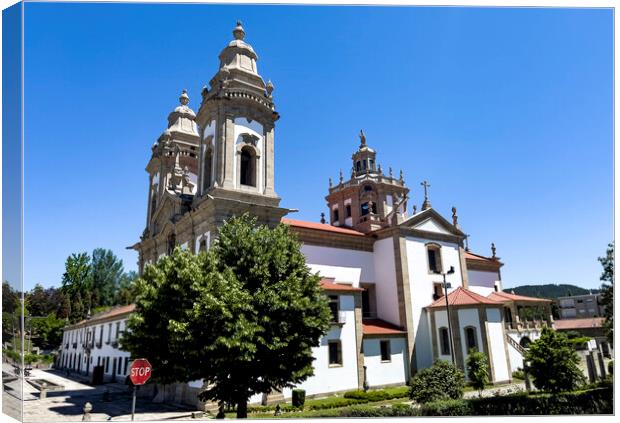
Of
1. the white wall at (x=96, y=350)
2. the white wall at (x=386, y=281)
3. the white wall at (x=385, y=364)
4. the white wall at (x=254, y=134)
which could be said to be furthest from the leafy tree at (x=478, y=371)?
the white wall at (x=96, y=350)

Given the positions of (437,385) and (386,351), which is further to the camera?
(386,351)

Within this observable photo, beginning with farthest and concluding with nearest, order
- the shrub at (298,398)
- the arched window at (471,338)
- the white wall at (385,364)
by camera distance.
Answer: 1. the arched window at (471,338)
2. the white wall at (385,364)
3. the shrub at (298,398)

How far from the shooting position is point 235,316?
48.3ft

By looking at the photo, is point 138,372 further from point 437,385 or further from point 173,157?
point 173,157

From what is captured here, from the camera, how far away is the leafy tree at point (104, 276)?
67.9 m

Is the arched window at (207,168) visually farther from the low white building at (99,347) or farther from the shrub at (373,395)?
the shrub at (373,395)

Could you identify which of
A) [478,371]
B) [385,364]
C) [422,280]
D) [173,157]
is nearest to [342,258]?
[422,280]

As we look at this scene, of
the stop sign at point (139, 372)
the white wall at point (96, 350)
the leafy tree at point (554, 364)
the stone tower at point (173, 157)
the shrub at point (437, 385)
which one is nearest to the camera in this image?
the stop sign at point (139, 372)

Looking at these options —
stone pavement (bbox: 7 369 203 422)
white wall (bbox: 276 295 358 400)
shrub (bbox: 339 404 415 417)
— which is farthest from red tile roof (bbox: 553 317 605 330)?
stone pavement (bbox: 7 369 203 422)

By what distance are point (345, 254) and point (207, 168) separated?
1123cm

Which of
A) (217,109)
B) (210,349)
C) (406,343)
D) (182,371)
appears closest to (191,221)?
(217,109)

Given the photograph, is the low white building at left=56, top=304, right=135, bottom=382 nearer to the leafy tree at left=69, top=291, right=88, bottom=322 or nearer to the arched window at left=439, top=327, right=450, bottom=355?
the leafy tree at left=69, top=291, right=88, bottom=322

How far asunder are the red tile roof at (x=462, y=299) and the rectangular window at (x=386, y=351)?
4.70 metres

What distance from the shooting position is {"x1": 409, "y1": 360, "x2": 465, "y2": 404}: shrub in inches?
720
